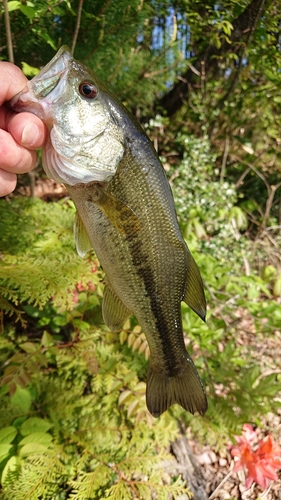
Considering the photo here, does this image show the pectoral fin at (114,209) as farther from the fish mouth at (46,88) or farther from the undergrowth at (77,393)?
the undergrowth at (77,393)

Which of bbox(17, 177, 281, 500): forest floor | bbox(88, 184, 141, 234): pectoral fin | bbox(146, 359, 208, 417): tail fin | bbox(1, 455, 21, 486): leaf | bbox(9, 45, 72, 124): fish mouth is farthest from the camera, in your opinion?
bbox(17, 177, 281, 500): forest floor

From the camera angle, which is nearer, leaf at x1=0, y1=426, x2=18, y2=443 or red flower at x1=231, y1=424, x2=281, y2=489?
leaf at x1=0, y1=426, x2=18, y2=443

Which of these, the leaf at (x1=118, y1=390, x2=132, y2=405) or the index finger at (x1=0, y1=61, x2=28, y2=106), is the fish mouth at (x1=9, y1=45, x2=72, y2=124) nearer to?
the index finger at (x1=0, y1=61, x2=28, y2=106)

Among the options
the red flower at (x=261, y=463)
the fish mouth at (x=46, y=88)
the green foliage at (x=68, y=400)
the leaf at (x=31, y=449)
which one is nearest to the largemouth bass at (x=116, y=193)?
the fish mouth at (x=46, y=88)

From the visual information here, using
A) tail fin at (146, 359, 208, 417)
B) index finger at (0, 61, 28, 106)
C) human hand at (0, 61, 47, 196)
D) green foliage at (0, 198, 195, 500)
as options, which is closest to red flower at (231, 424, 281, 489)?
green foliage at (0, 198, 195, 500)

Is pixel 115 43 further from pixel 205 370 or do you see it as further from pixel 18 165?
pixel 205 370

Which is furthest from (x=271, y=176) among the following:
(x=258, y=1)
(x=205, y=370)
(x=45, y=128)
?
(x=45, y=128)
